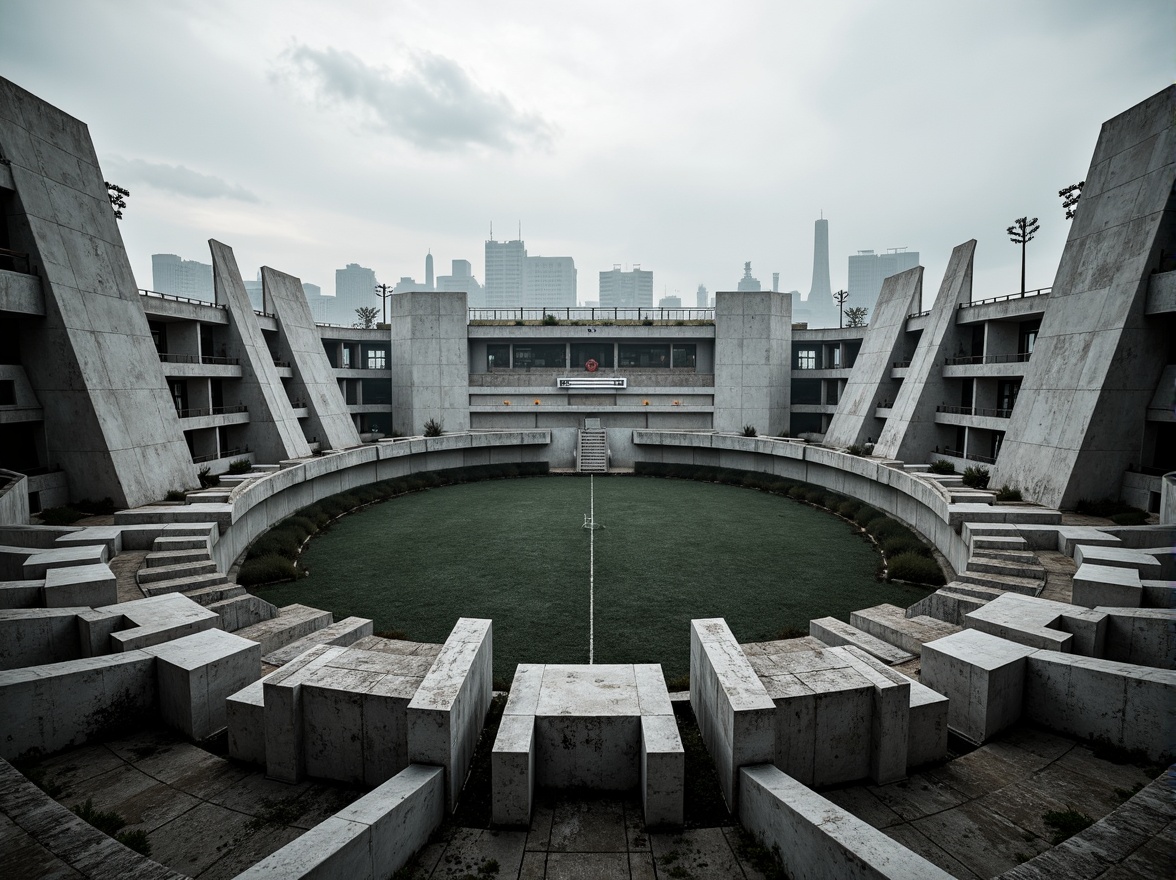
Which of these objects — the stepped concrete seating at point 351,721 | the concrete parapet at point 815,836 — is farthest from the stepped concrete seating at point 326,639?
the concrete parapet at point 815,836

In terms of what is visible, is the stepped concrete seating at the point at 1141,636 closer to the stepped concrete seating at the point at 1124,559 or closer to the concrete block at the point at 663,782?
the stepped concrete seating at the point at 1124,559

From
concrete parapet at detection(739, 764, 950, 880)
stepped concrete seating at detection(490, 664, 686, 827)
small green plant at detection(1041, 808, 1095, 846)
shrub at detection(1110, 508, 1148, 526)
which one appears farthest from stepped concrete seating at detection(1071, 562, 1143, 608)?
stepped concrete seating at detection(490, 664, 686, 827)

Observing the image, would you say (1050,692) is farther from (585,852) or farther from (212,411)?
(212,411)

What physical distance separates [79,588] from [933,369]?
3476 cm

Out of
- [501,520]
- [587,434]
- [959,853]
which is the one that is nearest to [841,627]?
[959,853]

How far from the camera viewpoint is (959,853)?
22.9 feet

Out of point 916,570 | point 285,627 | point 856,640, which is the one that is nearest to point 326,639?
point 285,627

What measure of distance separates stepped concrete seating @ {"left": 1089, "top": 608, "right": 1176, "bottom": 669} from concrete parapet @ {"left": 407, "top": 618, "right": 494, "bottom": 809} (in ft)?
34.6

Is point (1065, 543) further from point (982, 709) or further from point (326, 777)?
point (326, 777)

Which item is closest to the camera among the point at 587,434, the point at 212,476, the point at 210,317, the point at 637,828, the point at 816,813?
the point at 816,813

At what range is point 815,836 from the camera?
627 centimetres

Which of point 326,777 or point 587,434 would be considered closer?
point 326,777

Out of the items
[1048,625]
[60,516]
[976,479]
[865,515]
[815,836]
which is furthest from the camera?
[865,515]

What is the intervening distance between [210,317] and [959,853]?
35136 mm
